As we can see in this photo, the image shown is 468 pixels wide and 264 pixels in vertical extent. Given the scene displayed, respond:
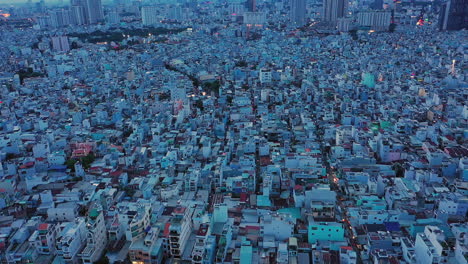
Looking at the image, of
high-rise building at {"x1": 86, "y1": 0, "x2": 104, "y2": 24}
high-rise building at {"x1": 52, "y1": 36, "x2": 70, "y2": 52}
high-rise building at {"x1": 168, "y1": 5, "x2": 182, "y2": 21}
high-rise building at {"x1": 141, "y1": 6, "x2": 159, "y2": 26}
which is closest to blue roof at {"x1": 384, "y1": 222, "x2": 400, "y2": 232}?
high-rise building at {"x1": 52, "y1": 36, "x2": 70, "y2": 52}

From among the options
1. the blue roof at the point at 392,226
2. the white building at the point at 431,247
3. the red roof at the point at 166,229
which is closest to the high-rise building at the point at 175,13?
the red roof at the point at 166,229

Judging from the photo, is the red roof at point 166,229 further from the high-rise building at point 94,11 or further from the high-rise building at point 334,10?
the high-rise building at point 94,11

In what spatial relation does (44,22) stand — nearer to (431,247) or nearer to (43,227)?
(43,227)

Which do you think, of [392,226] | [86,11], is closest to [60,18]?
[86,11]

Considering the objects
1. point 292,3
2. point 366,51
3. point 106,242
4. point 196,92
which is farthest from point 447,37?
point 106,242

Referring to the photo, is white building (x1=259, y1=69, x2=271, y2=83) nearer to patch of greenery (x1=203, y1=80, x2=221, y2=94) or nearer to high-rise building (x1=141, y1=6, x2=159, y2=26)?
patch of greenery (x1=203, y1=80, x2=221, y2=94)
